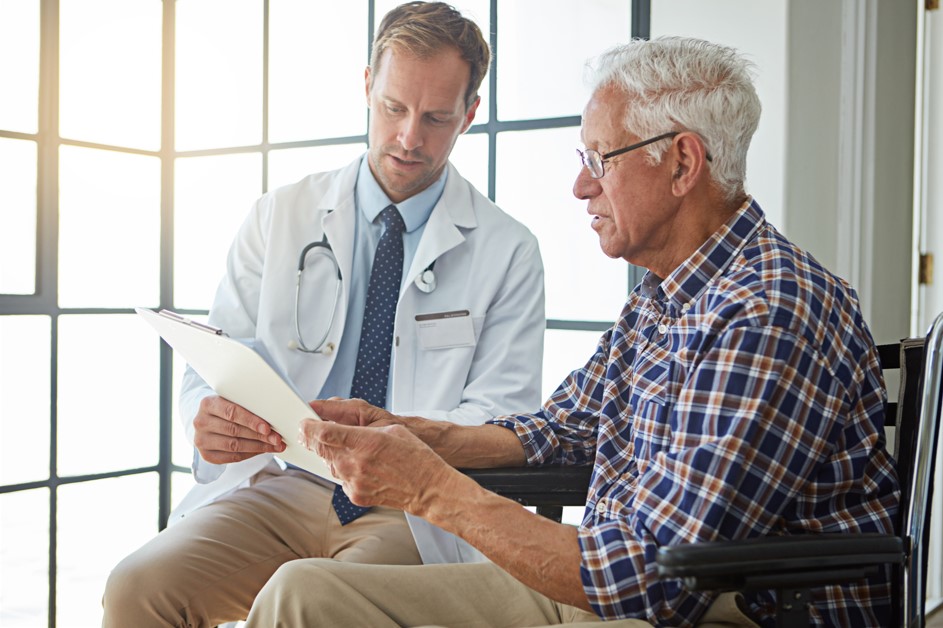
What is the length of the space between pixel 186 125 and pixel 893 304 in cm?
259

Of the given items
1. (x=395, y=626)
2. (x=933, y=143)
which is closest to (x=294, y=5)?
(x=933, y=143)

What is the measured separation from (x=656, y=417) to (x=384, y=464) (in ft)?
1.21

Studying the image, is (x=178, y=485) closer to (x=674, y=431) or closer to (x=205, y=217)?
(x=205, y=217)

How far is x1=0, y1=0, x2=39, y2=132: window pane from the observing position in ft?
9.78

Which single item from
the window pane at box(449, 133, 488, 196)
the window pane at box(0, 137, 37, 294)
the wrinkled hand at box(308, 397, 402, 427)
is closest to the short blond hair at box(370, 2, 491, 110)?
the window pane at box(449, 133, 488, 196)

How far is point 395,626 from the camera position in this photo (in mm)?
1246

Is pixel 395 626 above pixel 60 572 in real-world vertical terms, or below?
above

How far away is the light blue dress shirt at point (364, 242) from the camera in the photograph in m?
1.95

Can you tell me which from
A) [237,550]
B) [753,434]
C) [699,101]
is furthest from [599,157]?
[237,550]

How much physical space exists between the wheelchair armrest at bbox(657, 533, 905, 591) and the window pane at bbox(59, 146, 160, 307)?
2871 millimetres

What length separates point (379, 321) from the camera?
192cm

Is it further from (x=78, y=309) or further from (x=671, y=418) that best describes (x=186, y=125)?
(x=671, y=418)

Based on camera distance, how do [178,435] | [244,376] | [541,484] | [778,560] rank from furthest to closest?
1. [178,435]
2. [541,484]
3. [244,376]
4. [778,560]

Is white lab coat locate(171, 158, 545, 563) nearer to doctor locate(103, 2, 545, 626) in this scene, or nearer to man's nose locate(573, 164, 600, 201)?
doctor locate(103, 2, 545, 626)
